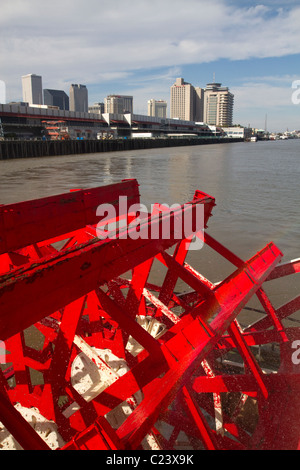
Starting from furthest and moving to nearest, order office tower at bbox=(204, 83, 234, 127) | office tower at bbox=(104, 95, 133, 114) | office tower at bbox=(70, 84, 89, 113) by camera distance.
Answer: office tower at bbox=(70, 84, 89, 113)
office tower at bbox=(104, 95, 133, 114)
office tower at bbox=(204, 83, 234, 127)

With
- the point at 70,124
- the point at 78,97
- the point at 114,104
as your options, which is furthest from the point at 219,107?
the point at 70,124

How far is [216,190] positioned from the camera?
46.0 feet

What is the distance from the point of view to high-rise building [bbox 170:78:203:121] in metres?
153

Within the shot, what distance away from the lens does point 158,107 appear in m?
183

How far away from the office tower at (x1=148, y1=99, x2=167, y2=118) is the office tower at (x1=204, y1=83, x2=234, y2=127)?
4222 centimetres

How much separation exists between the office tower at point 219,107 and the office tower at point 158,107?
1662 inches

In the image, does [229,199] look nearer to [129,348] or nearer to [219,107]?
[129,348]

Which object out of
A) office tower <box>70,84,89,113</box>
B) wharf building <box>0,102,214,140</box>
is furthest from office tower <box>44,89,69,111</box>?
wharf building <box>0,102,214,140</box>

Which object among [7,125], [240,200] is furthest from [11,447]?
[7,125]

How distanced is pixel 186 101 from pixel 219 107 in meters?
19.3

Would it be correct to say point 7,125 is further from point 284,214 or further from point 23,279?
point 23,279

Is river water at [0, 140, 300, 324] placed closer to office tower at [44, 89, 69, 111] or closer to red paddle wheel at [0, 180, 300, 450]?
red paddle wheel at [0, 180, 300, 450]

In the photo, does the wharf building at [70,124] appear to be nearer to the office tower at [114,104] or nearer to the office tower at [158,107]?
the office tower at [114,104]
